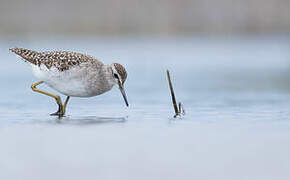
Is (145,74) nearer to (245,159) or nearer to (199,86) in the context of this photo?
(199,86)

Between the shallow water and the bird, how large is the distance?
0.44m

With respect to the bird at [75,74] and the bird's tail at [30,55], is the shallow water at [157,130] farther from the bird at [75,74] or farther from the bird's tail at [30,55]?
the bird's tail at [30,55]

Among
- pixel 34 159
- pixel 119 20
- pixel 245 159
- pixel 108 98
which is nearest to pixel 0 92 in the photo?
pixel 108 98

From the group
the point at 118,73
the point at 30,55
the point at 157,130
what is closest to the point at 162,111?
the point at 118,73

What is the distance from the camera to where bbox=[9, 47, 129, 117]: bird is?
1069 centimetres

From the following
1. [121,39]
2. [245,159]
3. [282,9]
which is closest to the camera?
[245,159]

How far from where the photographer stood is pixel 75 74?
1071 centimetres

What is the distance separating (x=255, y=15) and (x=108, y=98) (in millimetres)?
20008

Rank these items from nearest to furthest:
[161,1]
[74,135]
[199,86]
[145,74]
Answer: [74,135]
[199,86]
[145,74]
[161,1]

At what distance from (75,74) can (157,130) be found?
198cm

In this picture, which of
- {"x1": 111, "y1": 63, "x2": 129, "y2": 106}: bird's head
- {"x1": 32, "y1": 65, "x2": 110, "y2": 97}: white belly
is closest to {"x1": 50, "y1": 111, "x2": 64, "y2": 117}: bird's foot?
{"x1": 32, "y1": 65, "x2": 110, "y2": 97}: white belly

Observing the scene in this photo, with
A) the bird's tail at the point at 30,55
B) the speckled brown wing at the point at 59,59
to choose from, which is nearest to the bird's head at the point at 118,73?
the speckled brown wing at the point at 59,59

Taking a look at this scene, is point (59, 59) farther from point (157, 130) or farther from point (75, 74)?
point (157, 130)

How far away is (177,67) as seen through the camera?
20.0 metres
